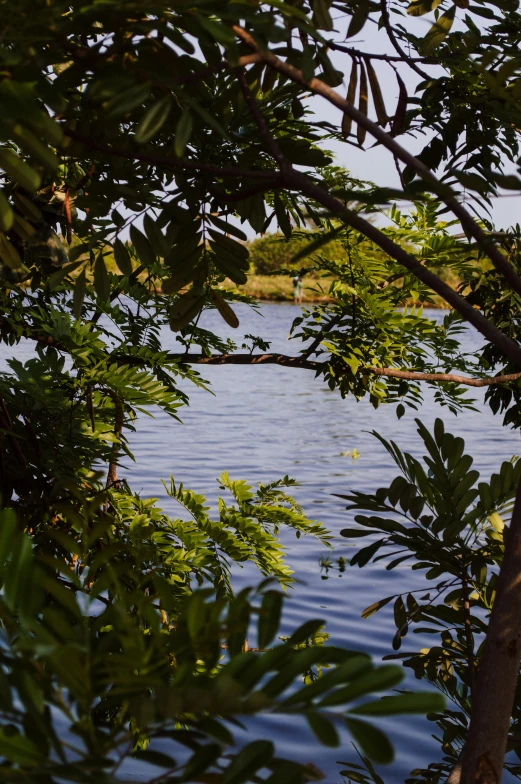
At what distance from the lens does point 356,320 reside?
7.29ft

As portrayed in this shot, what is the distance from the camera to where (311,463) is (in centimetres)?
737

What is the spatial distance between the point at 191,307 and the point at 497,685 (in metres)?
0.64

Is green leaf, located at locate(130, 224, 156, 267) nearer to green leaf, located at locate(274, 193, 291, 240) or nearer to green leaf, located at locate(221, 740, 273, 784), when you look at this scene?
green leaf, located at locate(274, 193, 291, 240)

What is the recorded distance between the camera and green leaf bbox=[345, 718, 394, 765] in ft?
1.63

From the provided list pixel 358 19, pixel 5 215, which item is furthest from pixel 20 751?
pixel 358 19

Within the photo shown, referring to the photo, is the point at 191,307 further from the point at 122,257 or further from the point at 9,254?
the point at 9,254

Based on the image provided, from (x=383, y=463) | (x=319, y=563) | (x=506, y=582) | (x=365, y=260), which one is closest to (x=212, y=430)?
(x=383, y=463)

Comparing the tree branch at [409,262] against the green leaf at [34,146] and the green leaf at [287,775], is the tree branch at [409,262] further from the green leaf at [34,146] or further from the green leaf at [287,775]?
the green leaf at [287,775]

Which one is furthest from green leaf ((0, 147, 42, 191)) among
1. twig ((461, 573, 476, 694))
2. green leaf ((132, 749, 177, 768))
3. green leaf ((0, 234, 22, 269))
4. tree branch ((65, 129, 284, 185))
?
twig ((461, 573, 476, 694))

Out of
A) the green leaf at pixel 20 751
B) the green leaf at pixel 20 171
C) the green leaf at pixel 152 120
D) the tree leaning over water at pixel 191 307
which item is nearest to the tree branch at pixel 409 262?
the tree leaning over water at pixel 191 307

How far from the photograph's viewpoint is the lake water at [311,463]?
3.12 m

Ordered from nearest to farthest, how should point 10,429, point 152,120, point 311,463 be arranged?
point 152,120 → point 10,429 → point 311,463

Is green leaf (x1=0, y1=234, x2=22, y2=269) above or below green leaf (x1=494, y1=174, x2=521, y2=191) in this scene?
below

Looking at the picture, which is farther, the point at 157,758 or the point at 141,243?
the point at 141,243
